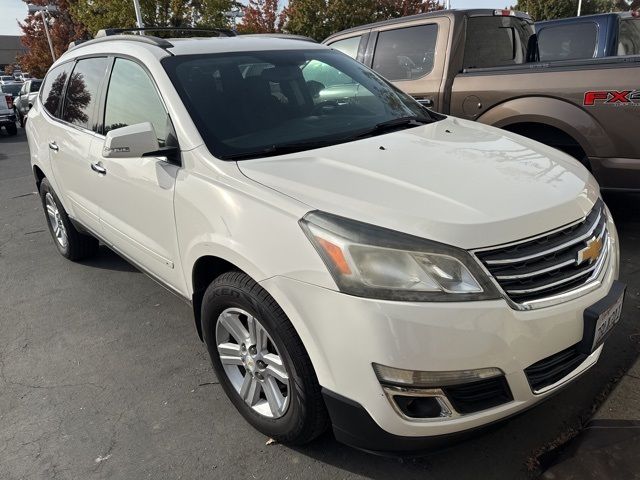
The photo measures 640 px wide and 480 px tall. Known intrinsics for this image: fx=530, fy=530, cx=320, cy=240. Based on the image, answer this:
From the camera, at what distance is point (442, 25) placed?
5.09m

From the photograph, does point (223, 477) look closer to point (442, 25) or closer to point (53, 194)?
point (53, 194)

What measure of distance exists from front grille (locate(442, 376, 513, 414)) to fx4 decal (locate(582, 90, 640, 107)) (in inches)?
116

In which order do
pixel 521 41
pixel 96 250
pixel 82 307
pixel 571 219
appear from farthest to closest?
1. pixel 521 41
2. pixel 96 250
3. pixel 82 307
4. pixel 571 219

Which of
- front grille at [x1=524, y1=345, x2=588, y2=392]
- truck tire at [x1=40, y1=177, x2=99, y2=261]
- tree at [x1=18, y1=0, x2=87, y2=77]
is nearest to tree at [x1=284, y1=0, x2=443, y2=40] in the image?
tree at [x1=18, y1=0, x2=87, y2=77]

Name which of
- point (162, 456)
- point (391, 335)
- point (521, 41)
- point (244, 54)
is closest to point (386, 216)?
point (391, 335)

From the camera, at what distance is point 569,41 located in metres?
7.53

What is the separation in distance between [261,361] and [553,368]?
46.6 inches

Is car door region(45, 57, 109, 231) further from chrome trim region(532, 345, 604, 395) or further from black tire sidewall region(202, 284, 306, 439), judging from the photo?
chrome trim region(532, 345, 604, 395)

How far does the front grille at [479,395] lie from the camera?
1851mm

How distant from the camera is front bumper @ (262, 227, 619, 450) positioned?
176 cm

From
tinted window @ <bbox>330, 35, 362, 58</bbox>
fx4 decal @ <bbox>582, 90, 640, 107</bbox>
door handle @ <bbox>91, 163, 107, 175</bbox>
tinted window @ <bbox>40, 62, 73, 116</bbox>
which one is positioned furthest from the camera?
tinted window @ <bbox>330, 35, 362, 58</bbox>

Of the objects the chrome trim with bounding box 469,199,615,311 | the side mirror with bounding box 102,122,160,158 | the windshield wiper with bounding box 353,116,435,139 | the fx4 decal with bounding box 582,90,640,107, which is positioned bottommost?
the chrome trim with bounding box 469,199,615,311

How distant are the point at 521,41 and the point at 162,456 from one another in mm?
5406

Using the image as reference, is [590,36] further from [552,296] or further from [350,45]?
[552,296]
